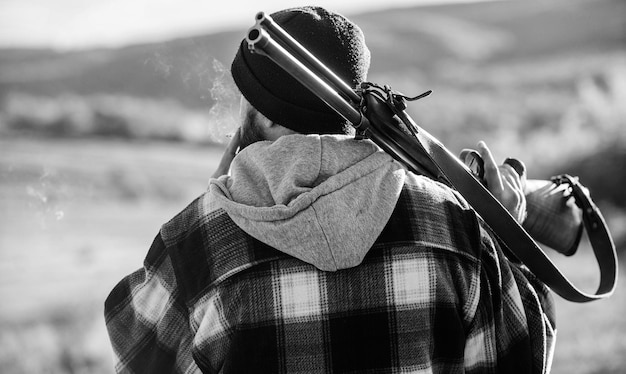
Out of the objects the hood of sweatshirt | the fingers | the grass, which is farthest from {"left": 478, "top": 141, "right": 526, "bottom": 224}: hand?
the grass

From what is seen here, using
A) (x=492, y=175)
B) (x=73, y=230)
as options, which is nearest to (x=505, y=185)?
(x=492, y=175)

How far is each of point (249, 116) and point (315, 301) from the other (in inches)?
18.9

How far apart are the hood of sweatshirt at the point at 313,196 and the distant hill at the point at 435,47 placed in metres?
7.22

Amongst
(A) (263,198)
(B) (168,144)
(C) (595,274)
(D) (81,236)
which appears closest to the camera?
(A) (263,198)

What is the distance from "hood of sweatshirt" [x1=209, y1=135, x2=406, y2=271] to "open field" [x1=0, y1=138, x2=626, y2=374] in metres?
1.57

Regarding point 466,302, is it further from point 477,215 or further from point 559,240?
point 559,240

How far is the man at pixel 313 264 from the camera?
5.09 ft

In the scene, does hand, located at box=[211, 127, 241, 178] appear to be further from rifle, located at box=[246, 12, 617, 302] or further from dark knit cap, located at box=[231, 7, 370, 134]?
rifle, located at box=[246, 12, 617, 302]

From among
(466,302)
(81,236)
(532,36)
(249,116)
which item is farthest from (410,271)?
(532,36)

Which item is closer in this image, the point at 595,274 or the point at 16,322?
the point at 16,322

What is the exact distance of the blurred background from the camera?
436 cm

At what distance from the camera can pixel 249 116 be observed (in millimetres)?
1728

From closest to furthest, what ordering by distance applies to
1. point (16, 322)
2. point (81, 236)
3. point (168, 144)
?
1. point (16, 322)
2. point (81, 236)
3. point (168, 144)

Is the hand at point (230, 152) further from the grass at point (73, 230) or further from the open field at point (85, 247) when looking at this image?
the grass at point (73, 230)
